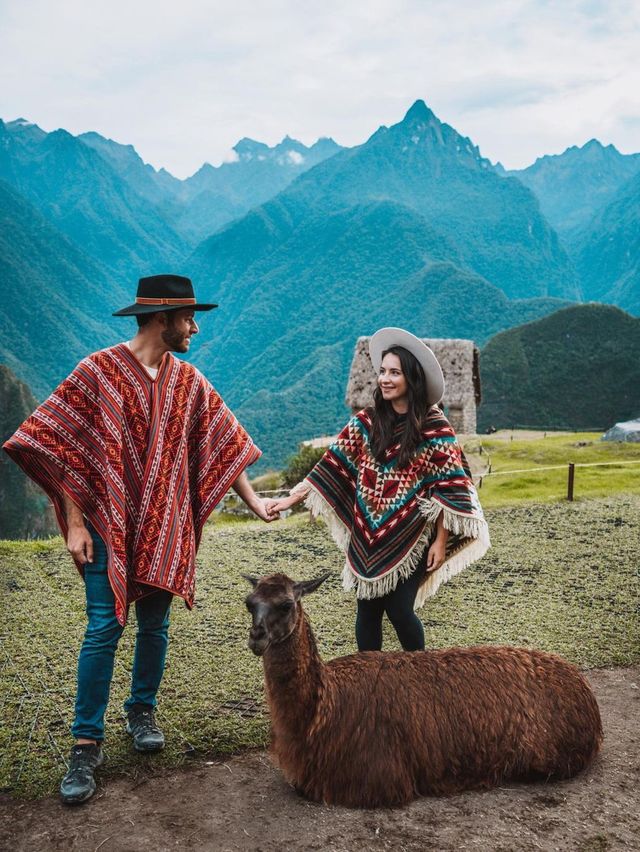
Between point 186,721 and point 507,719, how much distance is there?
64.2 inches

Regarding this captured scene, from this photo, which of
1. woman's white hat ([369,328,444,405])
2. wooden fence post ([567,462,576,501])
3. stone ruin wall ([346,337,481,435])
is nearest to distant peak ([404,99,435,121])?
stone ruin wall ([346,337,481,435])

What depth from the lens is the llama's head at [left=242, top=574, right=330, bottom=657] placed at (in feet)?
9.64

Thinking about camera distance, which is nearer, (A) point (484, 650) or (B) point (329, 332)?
(A) point (484, 650)

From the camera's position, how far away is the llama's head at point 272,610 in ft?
9.64

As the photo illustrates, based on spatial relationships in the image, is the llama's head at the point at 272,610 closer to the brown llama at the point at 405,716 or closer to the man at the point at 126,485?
the brown llama at the point at 405,716

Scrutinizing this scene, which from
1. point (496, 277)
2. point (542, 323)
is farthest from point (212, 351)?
point (542, 323)

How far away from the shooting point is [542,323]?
5538 centimetres

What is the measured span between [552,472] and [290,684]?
39.9ft

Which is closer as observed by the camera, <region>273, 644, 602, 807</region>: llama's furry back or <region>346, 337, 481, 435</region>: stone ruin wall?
<region>273, 644, 602, 807</region>: llama's furry back

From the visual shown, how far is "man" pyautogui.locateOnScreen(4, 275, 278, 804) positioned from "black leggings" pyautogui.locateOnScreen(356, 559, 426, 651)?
942mm

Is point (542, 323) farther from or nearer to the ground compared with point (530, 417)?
farther from the ground

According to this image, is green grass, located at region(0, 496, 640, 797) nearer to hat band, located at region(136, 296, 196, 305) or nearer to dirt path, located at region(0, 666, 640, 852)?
dirt path, located at region(0, 666, 640, 852)

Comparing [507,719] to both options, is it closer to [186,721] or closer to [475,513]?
[475,513]

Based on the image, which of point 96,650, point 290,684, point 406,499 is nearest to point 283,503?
point 406,499
